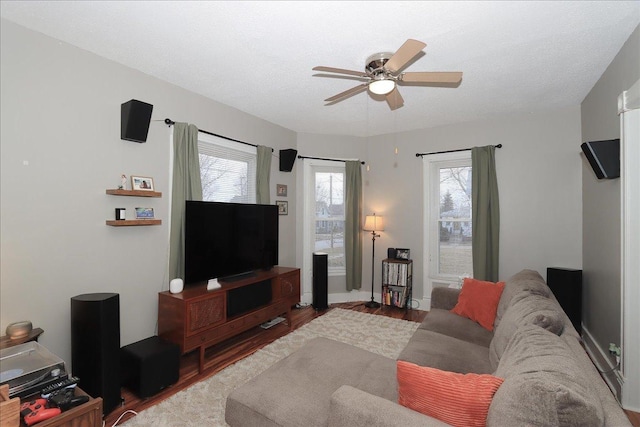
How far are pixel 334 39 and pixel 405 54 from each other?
66cm

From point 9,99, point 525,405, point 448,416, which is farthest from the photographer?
point 9,99

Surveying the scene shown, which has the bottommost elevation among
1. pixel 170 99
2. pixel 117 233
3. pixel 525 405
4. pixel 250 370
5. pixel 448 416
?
pixel 250 370

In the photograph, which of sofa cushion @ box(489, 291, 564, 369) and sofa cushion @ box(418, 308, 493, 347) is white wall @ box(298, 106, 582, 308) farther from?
sofa cushion @ box(489, 291, 564, 369)

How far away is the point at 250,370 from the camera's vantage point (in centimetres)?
287

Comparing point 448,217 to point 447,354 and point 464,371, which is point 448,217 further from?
point 464,371

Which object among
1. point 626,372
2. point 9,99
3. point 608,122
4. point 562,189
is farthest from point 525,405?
point 562,189

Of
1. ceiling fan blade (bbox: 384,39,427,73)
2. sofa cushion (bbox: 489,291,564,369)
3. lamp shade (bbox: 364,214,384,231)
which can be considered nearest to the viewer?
sofa cushion (bbox: 489,291,564,369)

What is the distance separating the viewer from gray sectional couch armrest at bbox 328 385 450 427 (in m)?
1.17

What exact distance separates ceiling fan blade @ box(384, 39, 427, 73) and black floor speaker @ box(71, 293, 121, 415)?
260 centimetres

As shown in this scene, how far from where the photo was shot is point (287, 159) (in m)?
4.64

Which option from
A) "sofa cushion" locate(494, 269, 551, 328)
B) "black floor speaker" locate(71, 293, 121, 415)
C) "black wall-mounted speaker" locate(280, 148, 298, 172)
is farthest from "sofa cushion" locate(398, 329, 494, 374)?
"black wall-mounted speaker" locate(280, 148, 298, 172)

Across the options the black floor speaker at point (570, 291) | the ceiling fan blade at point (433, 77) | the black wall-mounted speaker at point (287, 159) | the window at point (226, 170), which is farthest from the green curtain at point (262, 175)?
the black floor speaker at point (570, 291)

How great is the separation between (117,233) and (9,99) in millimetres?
1202

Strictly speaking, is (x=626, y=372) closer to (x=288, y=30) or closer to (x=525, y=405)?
(x=525, y=405)
